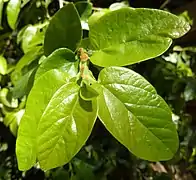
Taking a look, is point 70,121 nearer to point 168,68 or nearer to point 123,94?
point 123,94

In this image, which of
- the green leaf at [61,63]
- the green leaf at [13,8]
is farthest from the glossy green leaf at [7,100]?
the green leaf at [61,63]

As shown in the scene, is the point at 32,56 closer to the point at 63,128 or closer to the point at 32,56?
the point at 32,56

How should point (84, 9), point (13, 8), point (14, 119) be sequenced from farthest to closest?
point (14, 119), point (13, 8), point (84, 9)

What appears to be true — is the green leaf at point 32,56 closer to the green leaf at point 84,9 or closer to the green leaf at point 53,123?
the green leaf at point 84,9

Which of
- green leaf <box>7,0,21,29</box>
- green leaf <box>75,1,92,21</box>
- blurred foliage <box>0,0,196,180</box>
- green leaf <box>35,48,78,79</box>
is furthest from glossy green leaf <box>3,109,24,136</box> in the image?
green leaf <box>35,48,78,79</box>

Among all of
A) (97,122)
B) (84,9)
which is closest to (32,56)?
(84,9)

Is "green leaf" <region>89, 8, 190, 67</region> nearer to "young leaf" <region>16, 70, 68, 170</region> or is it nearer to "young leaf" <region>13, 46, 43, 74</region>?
"young leaf" <region>16, 70, 68, 170</region>
